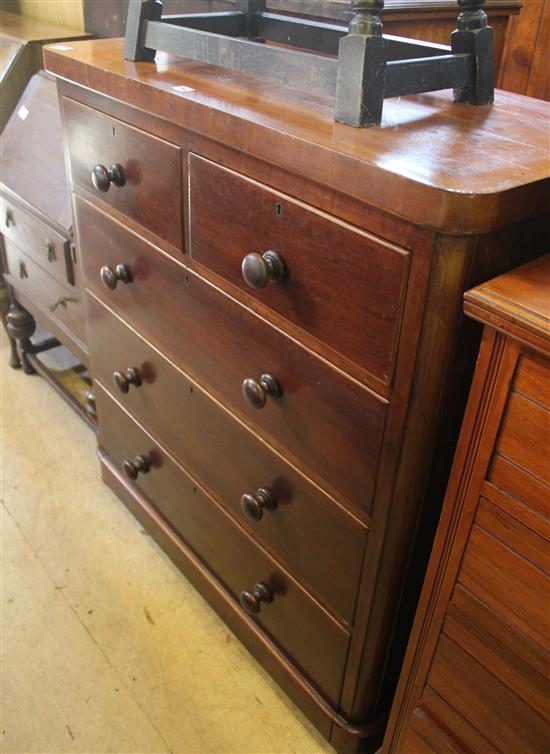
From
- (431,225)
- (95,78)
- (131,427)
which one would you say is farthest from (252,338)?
(131,427)

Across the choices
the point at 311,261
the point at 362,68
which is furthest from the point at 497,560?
the point at 362,68

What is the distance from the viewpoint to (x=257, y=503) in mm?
1078

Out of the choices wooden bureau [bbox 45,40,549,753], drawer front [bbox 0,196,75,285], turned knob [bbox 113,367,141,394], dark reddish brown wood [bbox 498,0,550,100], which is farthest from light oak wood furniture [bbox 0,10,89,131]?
dark reddish brown wood [bbox 498,0,550,100]

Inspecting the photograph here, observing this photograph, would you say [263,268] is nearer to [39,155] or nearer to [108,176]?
[108,176]

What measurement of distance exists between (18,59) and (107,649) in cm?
152

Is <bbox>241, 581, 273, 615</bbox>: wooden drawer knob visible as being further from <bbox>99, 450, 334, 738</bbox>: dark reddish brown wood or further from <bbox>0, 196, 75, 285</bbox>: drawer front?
<bbox>0, 196, 75, 285</bbox>: drawer front

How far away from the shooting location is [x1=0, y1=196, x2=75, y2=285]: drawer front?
157 cm

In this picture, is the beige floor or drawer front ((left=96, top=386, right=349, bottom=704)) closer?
drawer front ((left=96, top=386, right=349, bottom=704))

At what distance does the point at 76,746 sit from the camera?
1.22 m

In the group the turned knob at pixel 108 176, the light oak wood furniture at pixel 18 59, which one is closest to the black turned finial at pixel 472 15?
the turned knob at pixel 108 176

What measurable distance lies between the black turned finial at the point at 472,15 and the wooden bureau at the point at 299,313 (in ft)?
0.32

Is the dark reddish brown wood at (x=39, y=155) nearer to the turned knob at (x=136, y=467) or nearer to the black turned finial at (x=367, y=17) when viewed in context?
the turned knob at (x=136, y=467)

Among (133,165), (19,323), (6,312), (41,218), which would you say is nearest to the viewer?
(133,165)

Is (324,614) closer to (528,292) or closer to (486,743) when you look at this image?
(486,743)
